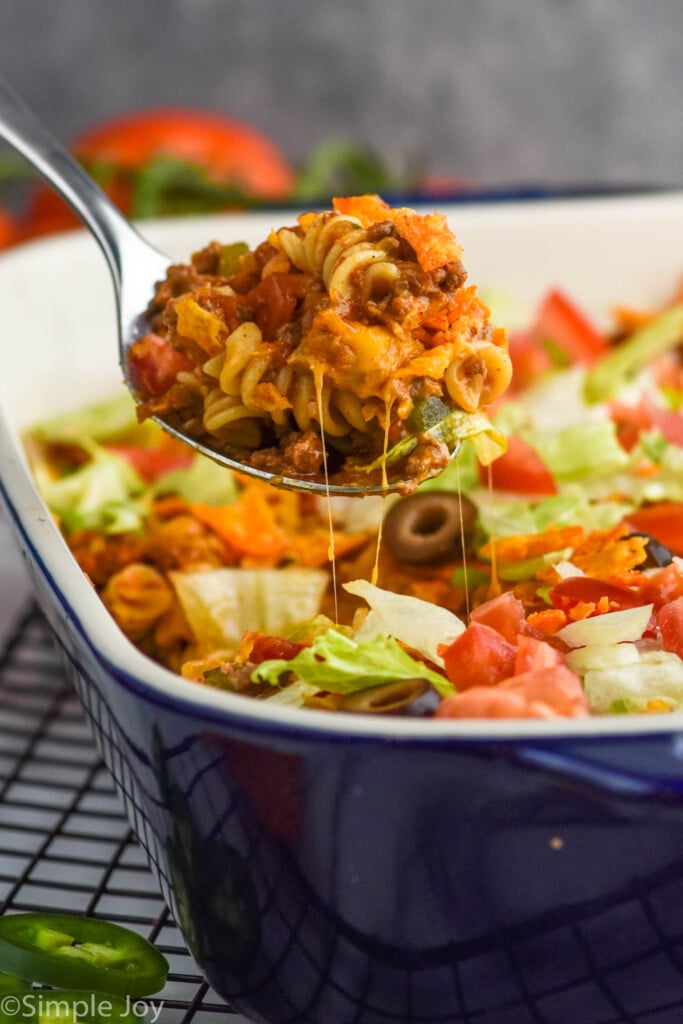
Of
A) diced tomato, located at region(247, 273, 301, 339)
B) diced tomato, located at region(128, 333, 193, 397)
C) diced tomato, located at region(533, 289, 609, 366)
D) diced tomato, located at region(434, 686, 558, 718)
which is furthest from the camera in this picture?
→ diced tomato, located at region(533, 289, 609, 366)

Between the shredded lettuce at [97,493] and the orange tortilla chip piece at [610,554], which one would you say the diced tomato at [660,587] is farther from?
the shredded lettuce at [97,493]

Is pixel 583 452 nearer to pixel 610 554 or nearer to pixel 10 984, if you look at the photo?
pixel 610 554

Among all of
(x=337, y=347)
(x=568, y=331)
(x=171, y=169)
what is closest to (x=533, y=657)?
(x=337, y=347)

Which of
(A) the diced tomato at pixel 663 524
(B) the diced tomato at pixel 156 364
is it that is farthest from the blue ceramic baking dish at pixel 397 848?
(A) the diced tomato at pixel 663 524

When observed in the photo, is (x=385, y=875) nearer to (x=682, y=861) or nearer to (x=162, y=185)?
(x=682, y=861)

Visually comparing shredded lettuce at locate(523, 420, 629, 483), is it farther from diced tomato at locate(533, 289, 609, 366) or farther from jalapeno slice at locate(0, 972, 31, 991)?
jalapeno slice at locate(0, 972, 31, 991)

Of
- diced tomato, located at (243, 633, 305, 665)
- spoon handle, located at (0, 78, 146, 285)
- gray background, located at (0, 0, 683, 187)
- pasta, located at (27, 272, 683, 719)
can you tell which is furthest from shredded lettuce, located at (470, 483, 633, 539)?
gray background, located at (0, 0, 683, 187)

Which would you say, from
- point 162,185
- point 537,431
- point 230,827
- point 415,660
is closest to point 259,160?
point 162,185
